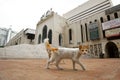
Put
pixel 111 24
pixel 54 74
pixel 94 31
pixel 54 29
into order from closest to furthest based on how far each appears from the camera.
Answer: pixel 54 74 < pixel 111 24 < pixel 94 31 < pixel 54 29

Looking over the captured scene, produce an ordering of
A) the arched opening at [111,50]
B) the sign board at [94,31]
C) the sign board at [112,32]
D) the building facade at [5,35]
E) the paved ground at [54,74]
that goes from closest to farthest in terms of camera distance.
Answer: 1. the paved ground at [54,74]
2. the sign board at [112,32]
3. the arched opening at [111,50]
4. the sign board at [94,31]
5. the building facade at [5,35]

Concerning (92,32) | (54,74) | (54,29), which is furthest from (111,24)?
(54,74)

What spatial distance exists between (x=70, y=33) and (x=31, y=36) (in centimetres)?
1986

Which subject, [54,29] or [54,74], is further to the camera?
[54,29]

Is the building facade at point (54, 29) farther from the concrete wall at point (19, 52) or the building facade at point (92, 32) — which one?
the concrete wall at point (19, 52)

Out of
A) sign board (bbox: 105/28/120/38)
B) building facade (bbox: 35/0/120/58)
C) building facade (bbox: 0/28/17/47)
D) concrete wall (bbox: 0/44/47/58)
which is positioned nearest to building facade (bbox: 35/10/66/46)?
building facade (bbox: 35/0/120/58)

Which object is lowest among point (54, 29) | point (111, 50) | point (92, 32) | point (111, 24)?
point (111, 50)

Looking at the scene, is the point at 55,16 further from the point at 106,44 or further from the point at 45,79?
the point at 45,79

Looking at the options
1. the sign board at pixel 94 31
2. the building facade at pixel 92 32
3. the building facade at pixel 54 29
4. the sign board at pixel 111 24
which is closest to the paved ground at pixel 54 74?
the sign board at pixel 111 24

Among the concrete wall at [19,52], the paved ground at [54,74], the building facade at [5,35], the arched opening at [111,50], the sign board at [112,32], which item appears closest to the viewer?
the paved ground at [54,74]

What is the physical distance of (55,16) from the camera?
28.6 metres

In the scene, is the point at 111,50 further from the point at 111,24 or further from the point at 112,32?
the point at 111,24

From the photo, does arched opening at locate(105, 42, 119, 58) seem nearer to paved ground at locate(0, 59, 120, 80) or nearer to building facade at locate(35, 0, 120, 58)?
building facade at locate(35, 0, 120, 58)

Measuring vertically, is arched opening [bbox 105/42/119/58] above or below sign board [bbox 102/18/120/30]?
below
